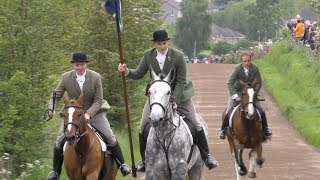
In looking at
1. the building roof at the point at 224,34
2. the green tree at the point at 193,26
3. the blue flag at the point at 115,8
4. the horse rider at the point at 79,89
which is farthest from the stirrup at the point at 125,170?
the building roof at the point at 224,34

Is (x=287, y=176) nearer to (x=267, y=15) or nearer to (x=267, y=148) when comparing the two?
(x=267, y=148)

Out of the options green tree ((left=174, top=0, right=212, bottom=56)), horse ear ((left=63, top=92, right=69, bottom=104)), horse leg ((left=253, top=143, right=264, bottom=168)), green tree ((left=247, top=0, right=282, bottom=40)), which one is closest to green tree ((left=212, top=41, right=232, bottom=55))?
green tree ((left=174, top=0, right=212, bottom=56))

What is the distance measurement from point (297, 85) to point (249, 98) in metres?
22.3

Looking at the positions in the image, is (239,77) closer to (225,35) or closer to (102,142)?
(102,142)

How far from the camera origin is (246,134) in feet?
73.4

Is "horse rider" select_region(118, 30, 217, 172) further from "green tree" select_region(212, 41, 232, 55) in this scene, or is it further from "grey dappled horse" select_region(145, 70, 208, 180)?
"green tree" select_region(212, 41, 232, 55)

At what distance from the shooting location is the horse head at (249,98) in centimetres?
2164

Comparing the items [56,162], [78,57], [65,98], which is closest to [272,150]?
[56,162]

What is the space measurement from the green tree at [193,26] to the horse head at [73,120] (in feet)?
412

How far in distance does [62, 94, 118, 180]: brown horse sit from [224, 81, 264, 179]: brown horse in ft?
21.3

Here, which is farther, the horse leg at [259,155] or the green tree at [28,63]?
the horse leg at [259,155]

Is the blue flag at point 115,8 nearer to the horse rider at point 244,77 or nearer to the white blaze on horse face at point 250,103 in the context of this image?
the white blaze on horse face at point 250,103

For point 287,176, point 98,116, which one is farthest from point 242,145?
point 98,116

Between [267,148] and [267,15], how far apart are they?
4012 inches
